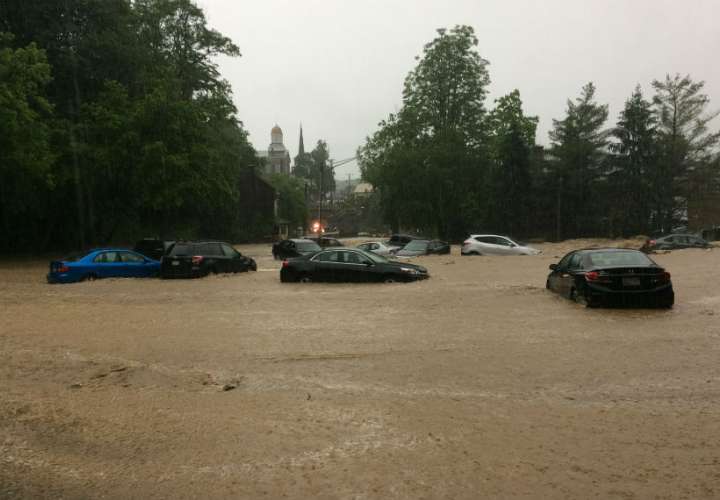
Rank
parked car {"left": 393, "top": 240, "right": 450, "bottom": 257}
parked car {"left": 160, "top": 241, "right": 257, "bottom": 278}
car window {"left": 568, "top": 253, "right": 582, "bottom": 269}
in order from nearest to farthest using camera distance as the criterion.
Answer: car window {"left": 568, "top": 253, "right": 582, "bottom": 269} < parked car {"left": 160, "top": 241, "right": 257, "bottom": 278} < parked car {"left": 393, "top": 240, "right": 450, "bottom": 257}

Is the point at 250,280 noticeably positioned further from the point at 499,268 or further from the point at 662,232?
the point at 662,232

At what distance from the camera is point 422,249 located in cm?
3478

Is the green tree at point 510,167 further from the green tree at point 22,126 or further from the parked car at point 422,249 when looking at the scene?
the green tree at point 22,126

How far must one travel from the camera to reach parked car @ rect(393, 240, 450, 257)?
34188 mm

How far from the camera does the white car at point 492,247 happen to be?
33.8 metres

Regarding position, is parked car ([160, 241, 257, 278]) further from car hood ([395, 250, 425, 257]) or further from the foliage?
car hood ([395, 250, 425, 257])

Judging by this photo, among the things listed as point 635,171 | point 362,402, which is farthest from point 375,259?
point 635,171

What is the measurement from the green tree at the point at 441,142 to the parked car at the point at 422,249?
1766 centimetres

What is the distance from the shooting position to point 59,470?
4.92 m

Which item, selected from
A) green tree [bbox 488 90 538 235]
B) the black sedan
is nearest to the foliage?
the black sedan

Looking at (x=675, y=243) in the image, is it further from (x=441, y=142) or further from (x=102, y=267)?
(x=102, y=267)

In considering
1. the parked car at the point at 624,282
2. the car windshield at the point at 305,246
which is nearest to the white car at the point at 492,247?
the car windshield at the point at 305,246

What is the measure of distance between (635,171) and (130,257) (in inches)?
1913

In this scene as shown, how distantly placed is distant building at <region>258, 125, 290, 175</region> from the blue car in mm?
123817
